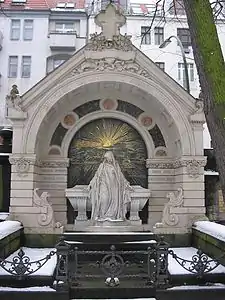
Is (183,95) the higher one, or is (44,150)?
(183,95)

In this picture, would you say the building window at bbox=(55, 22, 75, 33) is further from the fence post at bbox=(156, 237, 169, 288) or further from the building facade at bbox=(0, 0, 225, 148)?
the fence post at bbox=(156, 237, 169, 288)

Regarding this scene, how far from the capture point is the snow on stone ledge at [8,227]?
9544 millimetres

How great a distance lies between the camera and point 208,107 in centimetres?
491

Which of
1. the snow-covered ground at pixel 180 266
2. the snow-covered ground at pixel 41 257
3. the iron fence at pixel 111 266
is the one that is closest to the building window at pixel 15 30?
the snow-covered ground at pixel 41 257

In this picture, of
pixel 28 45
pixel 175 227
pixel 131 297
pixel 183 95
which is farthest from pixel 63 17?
pixel 131 297

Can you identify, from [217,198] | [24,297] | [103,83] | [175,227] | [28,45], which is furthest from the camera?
[28,45]

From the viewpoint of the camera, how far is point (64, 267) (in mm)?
7648

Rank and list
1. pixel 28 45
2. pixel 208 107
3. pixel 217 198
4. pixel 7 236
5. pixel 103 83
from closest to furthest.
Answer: pixel 208 107
pixel 7 236
pixel 103 83
pixel 217 198
pixel 28 45

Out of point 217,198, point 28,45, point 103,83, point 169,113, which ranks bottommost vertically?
point 217,198

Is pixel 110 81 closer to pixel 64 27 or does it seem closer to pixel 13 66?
pixel 13 66

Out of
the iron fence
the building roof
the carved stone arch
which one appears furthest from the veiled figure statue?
the building roof

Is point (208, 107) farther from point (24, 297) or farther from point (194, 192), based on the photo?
point (194, 192)

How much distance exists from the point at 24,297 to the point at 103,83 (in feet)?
23.8

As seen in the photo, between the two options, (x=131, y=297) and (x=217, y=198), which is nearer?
(x=131, y=297)
